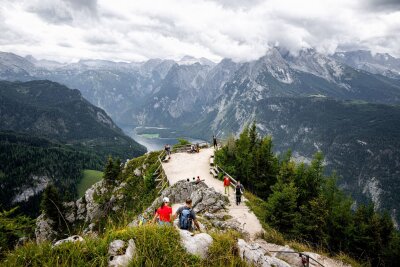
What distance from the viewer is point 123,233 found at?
8008mm

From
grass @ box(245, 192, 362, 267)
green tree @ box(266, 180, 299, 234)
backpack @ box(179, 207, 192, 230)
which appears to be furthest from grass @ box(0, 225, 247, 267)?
green tree @ box(266, 180, 299, 234)

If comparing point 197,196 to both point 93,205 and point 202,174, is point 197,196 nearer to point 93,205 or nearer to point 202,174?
point 202,174

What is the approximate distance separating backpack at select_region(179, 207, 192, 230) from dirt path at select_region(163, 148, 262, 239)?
1067cm

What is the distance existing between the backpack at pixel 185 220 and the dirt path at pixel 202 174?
10.7 m

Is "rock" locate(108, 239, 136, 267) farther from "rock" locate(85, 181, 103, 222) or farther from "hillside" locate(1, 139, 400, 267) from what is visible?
"rock" locate(85, 181, 103, 222)

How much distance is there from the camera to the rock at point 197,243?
818 centimetres

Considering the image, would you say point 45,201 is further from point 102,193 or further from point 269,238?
point 269,238

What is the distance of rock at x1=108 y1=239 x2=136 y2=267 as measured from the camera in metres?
7.35

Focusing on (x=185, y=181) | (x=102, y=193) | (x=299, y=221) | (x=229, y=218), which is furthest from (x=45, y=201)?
(x=299, y=221)

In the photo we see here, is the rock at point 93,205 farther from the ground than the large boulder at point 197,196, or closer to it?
closer to it

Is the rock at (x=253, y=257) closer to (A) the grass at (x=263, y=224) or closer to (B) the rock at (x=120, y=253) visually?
(B) the rock at (x=120, y=253)

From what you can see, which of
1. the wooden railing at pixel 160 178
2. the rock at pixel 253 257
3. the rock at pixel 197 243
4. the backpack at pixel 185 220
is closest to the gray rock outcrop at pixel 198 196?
the wooden railing at pixel 160 178

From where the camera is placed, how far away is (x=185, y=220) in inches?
476

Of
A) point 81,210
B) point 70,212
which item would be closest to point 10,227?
point 81,210
